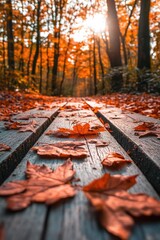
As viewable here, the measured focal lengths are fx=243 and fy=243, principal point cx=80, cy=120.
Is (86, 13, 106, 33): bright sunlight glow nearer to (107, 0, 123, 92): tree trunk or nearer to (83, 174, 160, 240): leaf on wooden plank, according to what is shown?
(107, 0, 123, 92): tree trunk

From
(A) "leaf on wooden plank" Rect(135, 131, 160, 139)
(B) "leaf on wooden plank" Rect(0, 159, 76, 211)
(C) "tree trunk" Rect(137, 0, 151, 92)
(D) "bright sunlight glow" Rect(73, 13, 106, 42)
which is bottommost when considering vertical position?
(B) "leaf on wooden plank" Rect(0, 159, 76, 211)

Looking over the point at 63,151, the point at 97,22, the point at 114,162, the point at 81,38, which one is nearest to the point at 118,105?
the point at 63,151

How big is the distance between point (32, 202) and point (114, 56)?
11.6 m

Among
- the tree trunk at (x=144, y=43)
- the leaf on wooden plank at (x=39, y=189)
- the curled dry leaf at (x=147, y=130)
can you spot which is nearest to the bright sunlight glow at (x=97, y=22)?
the tree trunk at (x=144, y=43)

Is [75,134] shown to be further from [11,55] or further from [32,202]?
[11,55]

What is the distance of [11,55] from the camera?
1103 centimetres

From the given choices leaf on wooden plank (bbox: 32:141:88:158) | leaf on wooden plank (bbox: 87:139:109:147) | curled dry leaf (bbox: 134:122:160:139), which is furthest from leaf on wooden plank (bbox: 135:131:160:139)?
leaf on wooden plank (bbox: 32:141:88:158)

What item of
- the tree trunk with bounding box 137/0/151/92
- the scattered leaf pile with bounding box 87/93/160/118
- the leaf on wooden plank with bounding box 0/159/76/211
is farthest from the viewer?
the tree trunk with bounding box 137/0/151/92

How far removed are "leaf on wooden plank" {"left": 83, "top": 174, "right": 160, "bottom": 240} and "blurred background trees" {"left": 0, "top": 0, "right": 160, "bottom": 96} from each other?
7.44m

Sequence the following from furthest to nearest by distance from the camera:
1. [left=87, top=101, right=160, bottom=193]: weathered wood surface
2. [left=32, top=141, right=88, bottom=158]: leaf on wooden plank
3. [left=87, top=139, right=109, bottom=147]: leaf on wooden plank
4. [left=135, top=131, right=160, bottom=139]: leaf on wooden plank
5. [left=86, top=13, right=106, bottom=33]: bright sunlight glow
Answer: [left=86, top=13, right=106, bottom=33]: bright sunlight glow < [left=135, top=131, right=160, bottom=139]: leaf on wooden plank < [left=87, top=139, right=109, bottom=147]: leaf on wooden plank < [left=32, top=141, right=88, bottom=158]: leaf on wooden plank < [left=87, top=101, right=160, bottom=193]: weathered wood surface

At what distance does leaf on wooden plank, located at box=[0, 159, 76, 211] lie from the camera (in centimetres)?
67

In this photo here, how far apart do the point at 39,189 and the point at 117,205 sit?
247 mm

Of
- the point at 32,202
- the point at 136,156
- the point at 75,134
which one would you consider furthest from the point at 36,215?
the point at 75,134

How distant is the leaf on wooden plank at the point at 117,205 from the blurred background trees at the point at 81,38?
7441 mm
